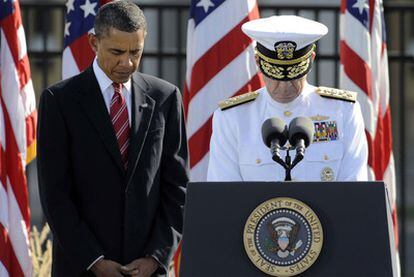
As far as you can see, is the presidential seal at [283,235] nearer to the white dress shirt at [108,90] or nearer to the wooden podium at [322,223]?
the wooden podium at [322,223]

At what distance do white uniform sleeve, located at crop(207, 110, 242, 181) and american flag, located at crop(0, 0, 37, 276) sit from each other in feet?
7.87

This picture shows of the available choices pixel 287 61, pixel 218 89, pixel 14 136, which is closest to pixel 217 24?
pixel 218 89

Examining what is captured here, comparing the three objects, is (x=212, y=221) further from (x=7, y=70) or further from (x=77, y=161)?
(x=7, y=70)

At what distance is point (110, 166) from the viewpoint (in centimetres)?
512

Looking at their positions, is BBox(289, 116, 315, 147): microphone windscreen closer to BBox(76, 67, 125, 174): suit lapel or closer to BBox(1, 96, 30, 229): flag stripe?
BBox(76, 67, 125, 174): suit lapel

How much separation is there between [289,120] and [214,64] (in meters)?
2.25

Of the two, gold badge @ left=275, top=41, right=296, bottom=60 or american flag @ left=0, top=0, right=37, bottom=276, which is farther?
american flag @ left=0, top=0, right=37, bottom=276

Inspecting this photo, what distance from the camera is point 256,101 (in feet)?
17.1

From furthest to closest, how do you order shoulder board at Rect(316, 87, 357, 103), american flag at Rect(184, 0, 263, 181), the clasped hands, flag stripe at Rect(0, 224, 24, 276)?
american flag at Rect(184, 0, 263, 181) → flag stripe at Rect(0, 224, 24, 276) → shoulder board at Rect(316, 87, 357, 103) → the clasped hands

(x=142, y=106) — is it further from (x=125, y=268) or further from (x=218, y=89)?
(x=218, y=89)

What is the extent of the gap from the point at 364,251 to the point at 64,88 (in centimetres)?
157

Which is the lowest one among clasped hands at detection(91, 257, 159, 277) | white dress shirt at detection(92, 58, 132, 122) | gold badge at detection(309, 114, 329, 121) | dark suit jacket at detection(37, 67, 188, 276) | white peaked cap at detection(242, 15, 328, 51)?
clasped hands at detection(91, 257, 159, 277)

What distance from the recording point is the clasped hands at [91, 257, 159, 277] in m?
5.05

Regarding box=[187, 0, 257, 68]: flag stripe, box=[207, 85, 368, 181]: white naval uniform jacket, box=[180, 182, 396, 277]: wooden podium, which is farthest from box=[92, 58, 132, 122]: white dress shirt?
box=[187, 0, 257, 68]: flag stripe
